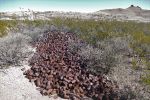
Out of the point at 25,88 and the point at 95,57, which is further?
the point at 95,57

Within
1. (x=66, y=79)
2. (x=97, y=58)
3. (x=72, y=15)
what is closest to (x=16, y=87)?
(x=66, y=79)

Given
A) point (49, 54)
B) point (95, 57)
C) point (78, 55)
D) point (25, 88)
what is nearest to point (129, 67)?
point (95, 57)

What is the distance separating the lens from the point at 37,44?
13188 millimetres

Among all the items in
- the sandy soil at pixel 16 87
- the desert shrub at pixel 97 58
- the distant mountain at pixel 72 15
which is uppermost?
the desert shrub at pixel 97 58

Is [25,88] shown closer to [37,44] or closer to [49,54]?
[49,54]

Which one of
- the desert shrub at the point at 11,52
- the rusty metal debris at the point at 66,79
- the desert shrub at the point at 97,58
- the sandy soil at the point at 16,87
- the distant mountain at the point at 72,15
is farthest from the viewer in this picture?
the distant mountain at the point at 72,15

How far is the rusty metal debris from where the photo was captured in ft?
25.5

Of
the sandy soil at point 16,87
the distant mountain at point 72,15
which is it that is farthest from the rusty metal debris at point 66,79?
the distant mountain at point 72,15

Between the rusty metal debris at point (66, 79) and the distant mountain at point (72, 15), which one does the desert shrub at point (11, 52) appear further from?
the distant mountain at point (72, 15)

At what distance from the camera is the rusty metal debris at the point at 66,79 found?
778 cm

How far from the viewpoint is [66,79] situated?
27.5 feet

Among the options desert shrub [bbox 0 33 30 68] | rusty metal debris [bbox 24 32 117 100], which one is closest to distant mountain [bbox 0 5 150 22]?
desert shrub [bbox 0 33 30 68]

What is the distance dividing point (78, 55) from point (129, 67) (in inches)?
74.3

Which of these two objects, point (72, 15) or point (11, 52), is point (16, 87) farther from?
point (72, 15)
